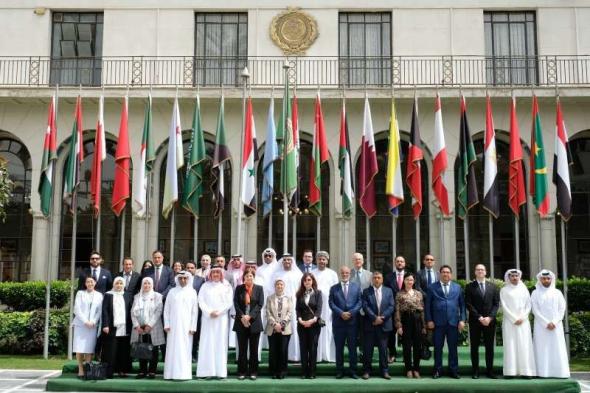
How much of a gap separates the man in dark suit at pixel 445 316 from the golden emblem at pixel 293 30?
11967 mm

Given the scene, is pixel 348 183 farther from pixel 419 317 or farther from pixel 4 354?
pixel 4 354

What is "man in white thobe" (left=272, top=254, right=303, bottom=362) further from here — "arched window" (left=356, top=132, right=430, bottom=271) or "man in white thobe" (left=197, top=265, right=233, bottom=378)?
"arched window" (left=356, top=132, right=430, bottom=271)

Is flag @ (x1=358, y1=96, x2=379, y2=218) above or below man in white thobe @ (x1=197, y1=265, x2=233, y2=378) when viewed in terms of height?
above

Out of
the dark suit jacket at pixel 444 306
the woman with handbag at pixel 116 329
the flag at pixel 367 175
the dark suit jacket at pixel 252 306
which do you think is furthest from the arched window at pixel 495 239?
the woman with handbag at pixel 116 329

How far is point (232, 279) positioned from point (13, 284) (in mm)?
8891

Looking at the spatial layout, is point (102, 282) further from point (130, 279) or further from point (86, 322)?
point (86, 322)

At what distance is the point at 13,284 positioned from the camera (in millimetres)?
19062

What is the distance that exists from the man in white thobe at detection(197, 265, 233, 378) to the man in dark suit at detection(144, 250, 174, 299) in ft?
3.46

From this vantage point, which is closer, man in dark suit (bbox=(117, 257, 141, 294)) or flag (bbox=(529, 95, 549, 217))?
man in dark suit (bbox=(117, 257, 141, 294))

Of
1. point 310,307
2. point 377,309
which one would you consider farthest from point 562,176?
point 310,307

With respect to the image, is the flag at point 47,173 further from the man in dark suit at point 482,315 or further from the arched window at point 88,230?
the man in dark suit at point 482,315

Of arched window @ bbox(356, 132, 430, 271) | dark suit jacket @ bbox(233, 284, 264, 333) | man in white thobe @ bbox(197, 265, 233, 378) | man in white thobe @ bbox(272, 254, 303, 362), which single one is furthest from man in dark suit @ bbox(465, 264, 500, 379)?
arched window @ bbox(356, 132, 430, 271)

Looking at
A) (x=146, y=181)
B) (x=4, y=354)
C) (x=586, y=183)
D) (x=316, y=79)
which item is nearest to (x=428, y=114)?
(x=316, y=79)

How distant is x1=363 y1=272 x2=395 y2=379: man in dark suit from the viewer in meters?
11.6
